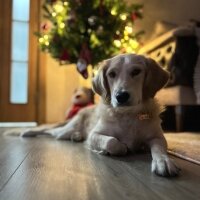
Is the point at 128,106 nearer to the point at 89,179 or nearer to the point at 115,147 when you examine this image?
the point at 115,147

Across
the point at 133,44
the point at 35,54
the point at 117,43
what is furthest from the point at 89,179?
the point at 35,54

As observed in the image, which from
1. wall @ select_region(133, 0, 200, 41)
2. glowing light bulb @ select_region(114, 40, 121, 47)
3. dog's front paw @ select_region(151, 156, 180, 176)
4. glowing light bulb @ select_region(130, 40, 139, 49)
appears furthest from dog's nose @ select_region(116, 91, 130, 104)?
wall @ select_region(133, 0, 200, 41)

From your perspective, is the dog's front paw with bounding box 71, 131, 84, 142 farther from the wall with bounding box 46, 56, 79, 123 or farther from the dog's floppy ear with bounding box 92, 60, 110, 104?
the wall with bounding box 46, 56, 79, 123

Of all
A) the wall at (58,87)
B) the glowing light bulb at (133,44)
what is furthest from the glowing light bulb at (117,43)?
the wall at (58,87)

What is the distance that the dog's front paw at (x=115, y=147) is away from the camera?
1481 millimetres

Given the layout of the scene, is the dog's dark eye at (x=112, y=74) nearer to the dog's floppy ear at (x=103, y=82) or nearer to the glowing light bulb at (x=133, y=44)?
the dog's floppy ear at (x=103, y=82)

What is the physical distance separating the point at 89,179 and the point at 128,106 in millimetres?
544

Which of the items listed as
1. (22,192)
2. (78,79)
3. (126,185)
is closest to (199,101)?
(126,185)

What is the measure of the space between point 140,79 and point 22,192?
847mm

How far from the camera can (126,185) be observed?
0.97m

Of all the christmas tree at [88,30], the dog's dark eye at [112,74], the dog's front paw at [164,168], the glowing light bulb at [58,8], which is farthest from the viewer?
the glowing light bulb at [58,8]

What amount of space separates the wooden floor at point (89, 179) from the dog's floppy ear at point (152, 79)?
1.02ft

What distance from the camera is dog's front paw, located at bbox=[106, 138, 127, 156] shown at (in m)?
1.48

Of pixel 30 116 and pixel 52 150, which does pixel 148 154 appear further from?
pixel 30 116
